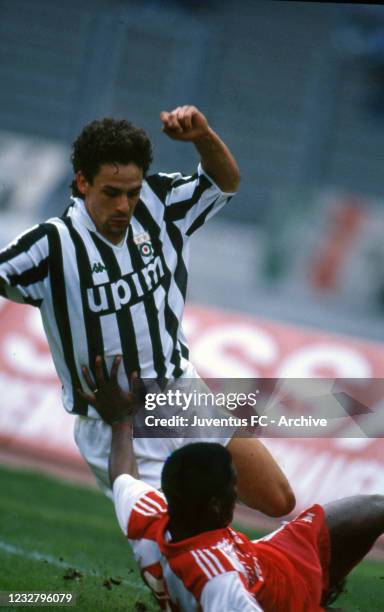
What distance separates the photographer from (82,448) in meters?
4.80

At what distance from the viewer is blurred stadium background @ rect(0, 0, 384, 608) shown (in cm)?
1549

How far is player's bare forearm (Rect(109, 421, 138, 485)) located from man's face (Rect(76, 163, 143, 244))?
796mm

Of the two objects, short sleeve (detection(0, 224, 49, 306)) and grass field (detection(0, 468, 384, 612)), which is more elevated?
short sleeve (detection(0, 224, 49, 306))

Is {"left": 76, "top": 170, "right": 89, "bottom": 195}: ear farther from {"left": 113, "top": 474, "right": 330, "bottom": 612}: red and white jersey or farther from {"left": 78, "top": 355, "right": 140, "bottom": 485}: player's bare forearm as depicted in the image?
{"left": 113, "top": 474, "right": 330, "bottom": 612}: red and white jersey

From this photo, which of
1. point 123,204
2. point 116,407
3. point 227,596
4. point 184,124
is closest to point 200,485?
point 227,596

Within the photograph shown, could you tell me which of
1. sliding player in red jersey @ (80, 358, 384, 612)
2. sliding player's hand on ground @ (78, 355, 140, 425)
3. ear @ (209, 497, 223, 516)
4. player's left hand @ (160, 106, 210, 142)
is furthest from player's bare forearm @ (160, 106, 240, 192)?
ear @ (209, 497, 223, 516)

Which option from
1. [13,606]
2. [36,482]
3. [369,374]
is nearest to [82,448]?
[13,606]

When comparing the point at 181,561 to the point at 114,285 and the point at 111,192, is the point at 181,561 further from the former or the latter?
the point at 111,192

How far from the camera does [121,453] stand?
430cm

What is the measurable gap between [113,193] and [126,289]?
39 cm

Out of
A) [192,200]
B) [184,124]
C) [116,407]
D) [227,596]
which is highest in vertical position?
[184,124]

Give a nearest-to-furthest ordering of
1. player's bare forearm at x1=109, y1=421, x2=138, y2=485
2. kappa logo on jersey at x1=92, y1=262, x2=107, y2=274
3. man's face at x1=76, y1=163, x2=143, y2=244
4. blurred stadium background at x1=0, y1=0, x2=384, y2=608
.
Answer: player's bare forearm at x1=109, y1=421, x2=138, y2=485, man's face at x1=76, y1=163, x2=143, y2=244, kappa logo on jersey at x1=92, y1=262, x2=107, y2=274, blurred stadium background at x1=0, y1=0, x2=384, y2=608

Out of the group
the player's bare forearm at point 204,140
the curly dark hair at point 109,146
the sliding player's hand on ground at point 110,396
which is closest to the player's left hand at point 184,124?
the player's bare forearm at point 204,140

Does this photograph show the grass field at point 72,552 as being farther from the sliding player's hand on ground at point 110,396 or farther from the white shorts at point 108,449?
the sliding player's hand on ground at point 110,396
